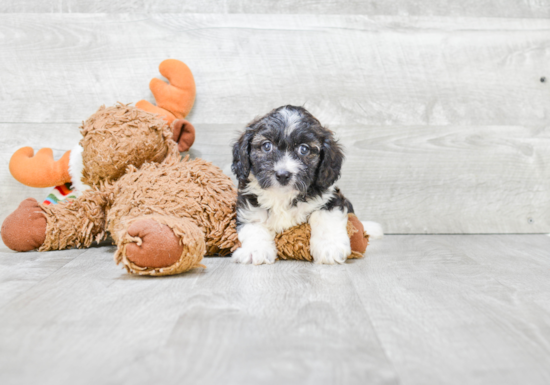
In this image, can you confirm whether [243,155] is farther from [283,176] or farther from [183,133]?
[183,133]

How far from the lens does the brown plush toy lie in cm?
212

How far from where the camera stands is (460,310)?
1459 mm

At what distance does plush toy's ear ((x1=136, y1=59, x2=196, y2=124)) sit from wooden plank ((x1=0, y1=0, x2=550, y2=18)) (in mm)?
378

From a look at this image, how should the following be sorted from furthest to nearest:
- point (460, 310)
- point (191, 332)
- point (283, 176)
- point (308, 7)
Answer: point (308, 7)
point (283, 176)
point (460, 310)
point (191, 332)

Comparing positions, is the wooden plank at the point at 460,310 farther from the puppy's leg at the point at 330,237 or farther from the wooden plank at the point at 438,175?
the wooden plank at the point at 438,175

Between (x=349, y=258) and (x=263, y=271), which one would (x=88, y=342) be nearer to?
(x=263, y=271)

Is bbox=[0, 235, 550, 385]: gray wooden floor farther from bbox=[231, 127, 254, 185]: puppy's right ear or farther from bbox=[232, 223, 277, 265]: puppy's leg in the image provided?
bbox=[231, 127, 254, 185]: puppy's right ear

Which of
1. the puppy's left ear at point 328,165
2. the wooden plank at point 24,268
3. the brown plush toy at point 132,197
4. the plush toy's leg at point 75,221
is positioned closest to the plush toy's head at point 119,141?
the brown plush toy at point 132,197

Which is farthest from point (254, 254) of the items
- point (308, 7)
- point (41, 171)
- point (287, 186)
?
point (308, 7)

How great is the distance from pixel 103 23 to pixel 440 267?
2.19 m

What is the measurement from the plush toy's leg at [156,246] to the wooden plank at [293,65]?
119cm

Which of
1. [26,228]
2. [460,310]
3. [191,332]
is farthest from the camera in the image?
[26,228]

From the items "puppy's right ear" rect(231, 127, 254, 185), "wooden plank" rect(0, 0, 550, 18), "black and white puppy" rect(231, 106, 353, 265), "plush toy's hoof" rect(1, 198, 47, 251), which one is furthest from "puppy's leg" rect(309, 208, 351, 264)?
"wooden plank" rect(0, 0, 550, 18)

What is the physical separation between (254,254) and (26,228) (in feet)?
3.41
